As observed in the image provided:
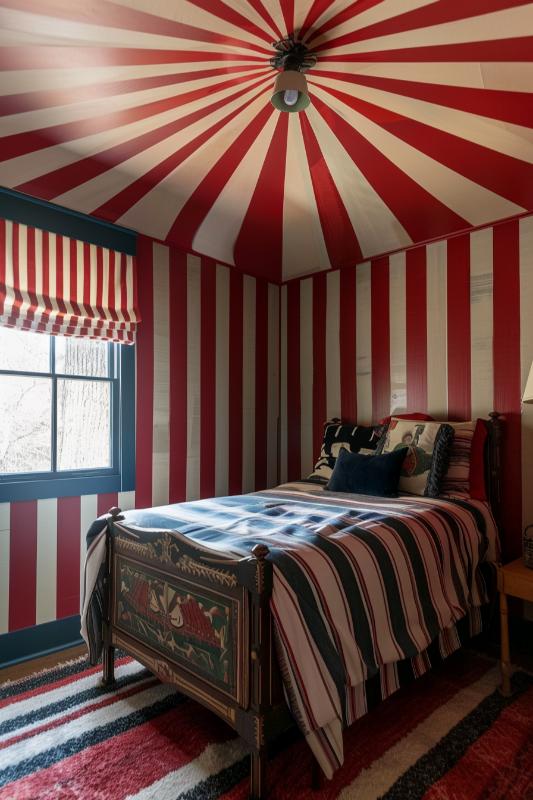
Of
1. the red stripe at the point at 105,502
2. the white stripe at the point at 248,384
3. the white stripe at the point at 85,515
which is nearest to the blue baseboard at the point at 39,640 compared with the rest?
the white stripe at the point at 85,515

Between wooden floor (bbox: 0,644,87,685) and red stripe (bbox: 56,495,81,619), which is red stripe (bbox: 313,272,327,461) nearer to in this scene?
red stripe (bbox: 56,495,81,619)

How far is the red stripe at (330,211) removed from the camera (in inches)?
88.6

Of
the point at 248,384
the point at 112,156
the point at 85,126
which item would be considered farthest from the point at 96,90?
the point at 248,384

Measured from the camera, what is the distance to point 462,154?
2266 millimetres

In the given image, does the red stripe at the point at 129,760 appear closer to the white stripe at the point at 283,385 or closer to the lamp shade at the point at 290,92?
the white stripe at the point at 283,385

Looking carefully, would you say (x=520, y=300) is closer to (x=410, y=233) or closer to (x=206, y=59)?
(x=410, y=233)

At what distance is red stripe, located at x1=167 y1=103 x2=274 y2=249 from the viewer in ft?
6.94

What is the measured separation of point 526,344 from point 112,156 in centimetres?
247

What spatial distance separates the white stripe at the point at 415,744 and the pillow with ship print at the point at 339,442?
1389mm

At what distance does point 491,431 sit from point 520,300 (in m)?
0.79

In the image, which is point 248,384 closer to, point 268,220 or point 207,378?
point 207,378

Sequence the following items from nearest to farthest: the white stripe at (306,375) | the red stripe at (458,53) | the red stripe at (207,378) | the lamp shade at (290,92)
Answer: the red stripe at (458,53) < the lamp shade at (290,92) < the red stripe at (207,378) < the white stripe at (306,375)

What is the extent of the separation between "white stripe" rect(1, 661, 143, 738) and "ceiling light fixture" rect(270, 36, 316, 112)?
2.60m

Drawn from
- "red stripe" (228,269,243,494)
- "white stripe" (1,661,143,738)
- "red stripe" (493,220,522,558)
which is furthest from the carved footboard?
"red stripe" (493,220,522,558)
